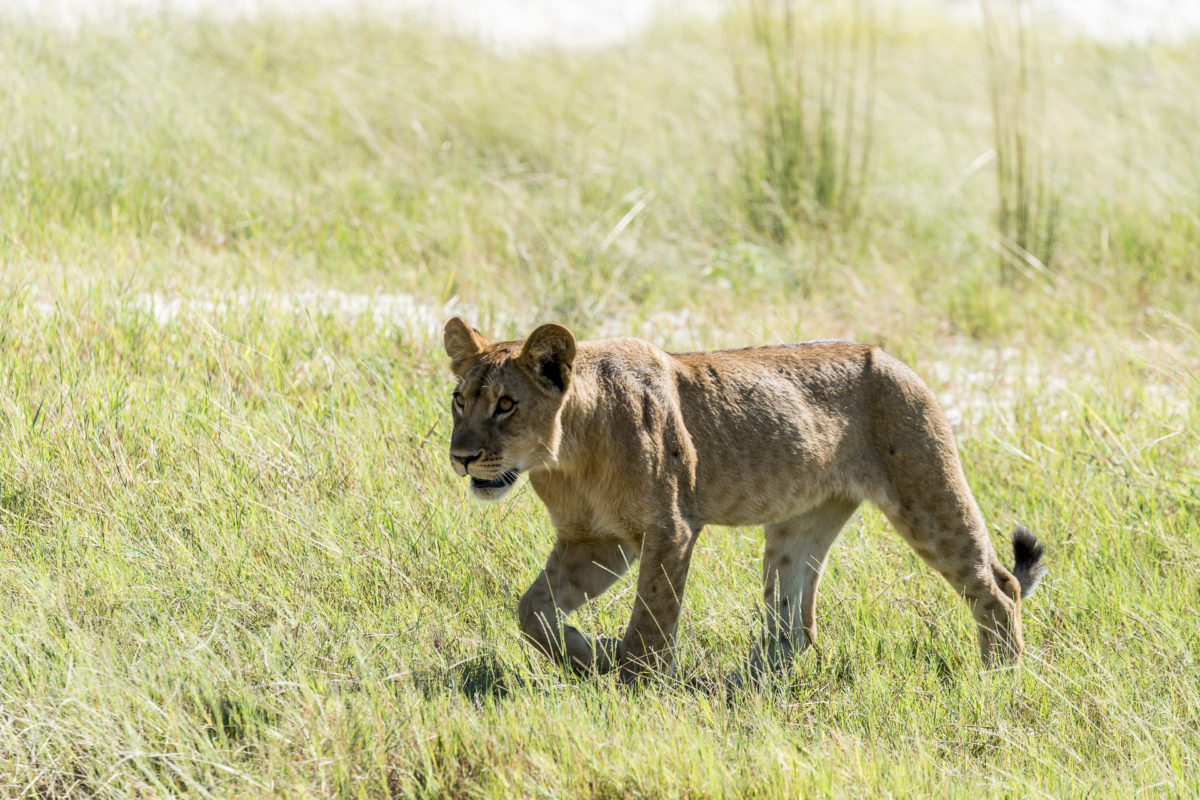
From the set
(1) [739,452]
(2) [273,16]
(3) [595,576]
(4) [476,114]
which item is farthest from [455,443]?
(2) [273,16]

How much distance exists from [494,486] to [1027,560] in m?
2.00

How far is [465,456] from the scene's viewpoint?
4094mm

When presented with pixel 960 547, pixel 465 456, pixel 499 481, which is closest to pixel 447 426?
pixel 499 481

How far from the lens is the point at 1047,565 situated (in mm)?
5305

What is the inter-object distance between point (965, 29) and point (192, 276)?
45.4 ft

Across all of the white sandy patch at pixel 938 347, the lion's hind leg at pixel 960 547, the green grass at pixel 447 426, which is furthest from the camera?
the white sandy patch at pixel 938 347

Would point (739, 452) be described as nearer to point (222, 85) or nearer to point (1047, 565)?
point (1047, 565)

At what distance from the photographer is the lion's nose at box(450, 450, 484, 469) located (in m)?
4.09

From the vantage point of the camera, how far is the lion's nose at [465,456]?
13.4 feet

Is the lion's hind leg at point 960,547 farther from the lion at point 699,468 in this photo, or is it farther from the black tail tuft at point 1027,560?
the black tail tuft at point 1027,560

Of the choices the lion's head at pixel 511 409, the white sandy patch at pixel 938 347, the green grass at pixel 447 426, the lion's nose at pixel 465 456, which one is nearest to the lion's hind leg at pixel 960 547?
the green grass at pixel 447 426

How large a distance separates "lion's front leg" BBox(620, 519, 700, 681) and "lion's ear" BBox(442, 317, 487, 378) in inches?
31.0

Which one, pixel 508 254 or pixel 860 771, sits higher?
pixel 508 254

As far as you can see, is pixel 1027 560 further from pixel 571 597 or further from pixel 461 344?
pixel 461 344
